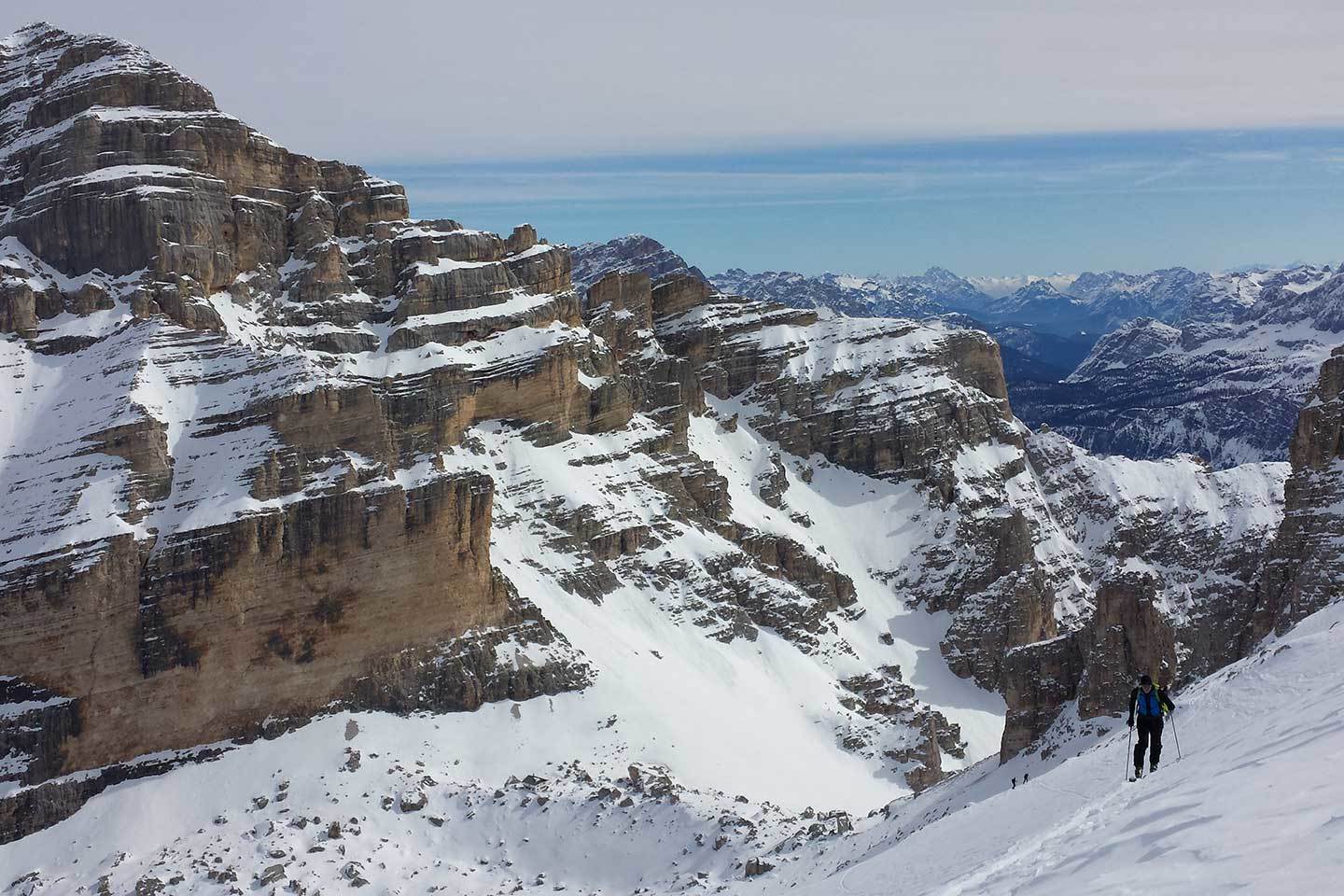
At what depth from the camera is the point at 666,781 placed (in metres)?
97.3

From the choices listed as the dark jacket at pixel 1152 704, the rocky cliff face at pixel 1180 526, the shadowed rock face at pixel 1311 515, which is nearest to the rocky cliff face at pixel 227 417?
the shadowed rock face at pixel 1311 515

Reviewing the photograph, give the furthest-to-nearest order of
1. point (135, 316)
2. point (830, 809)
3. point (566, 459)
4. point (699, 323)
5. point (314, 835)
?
point (699, 323)
point (566, 459)
point (135, 316)
point (830, 809)
point (314, 835)

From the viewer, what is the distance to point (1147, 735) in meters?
35.8

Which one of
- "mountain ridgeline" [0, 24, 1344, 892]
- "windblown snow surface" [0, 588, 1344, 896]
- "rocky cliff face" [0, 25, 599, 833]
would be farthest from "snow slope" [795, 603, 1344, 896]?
"rocky cliff face" [0, 25, 599, 833]

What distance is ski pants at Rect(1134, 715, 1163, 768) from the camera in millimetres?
35469

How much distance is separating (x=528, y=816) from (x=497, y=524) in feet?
137

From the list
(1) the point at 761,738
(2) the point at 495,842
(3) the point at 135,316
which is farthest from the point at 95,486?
(1) the point at 761,738

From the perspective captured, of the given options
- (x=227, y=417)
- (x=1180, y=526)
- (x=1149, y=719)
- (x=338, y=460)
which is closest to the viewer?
(x=1149, y=719)

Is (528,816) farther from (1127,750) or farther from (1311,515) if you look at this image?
(1311,515)

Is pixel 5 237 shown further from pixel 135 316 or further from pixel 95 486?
pixel 95 486

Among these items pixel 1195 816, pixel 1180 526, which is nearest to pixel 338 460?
pixel 1195 816

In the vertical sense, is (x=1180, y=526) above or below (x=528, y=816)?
below

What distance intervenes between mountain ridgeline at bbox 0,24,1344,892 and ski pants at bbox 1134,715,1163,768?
120ft

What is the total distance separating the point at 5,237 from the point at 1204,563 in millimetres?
154110
